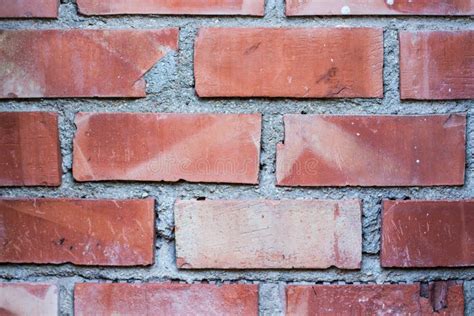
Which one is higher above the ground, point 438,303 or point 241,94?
point 241,94

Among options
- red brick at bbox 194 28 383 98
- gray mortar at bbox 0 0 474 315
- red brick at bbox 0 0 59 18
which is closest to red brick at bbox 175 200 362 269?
gray mortar at bbox 0 0 474 315

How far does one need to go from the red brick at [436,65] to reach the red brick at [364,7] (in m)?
0.03

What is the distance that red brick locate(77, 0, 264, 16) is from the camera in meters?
0.66

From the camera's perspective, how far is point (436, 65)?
25.8 inches

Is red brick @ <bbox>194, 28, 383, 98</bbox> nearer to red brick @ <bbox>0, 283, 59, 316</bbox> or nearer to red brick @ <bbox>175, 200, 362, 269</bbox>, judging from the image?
red brick @ <bbox>175, 200, 362, 269</bbox>

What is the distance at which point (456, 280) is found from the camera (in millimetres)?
670

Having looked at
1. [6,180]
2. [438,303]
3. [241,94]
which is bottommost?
[438,303]

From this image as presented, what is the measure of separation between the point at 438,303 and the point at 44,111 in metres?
0.52

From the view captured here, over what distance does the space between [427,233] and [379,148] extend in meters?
0.11

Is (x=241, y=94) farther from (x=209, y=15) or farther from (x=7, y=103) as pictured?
(x=7, y=103)

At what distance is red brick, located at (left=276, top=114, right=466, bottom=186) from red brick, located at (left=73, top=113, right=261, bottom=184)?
46mm

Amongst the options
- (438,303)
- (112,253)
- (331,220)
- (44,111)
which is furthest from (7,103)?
(438,303)

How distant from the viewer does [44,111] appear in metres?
0.66

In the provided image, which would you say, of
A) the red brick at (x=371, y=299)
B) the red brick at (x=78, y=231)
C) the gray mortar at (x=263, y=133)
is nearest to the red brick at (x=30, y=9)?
the gray mortar at (x=263, y=133)
